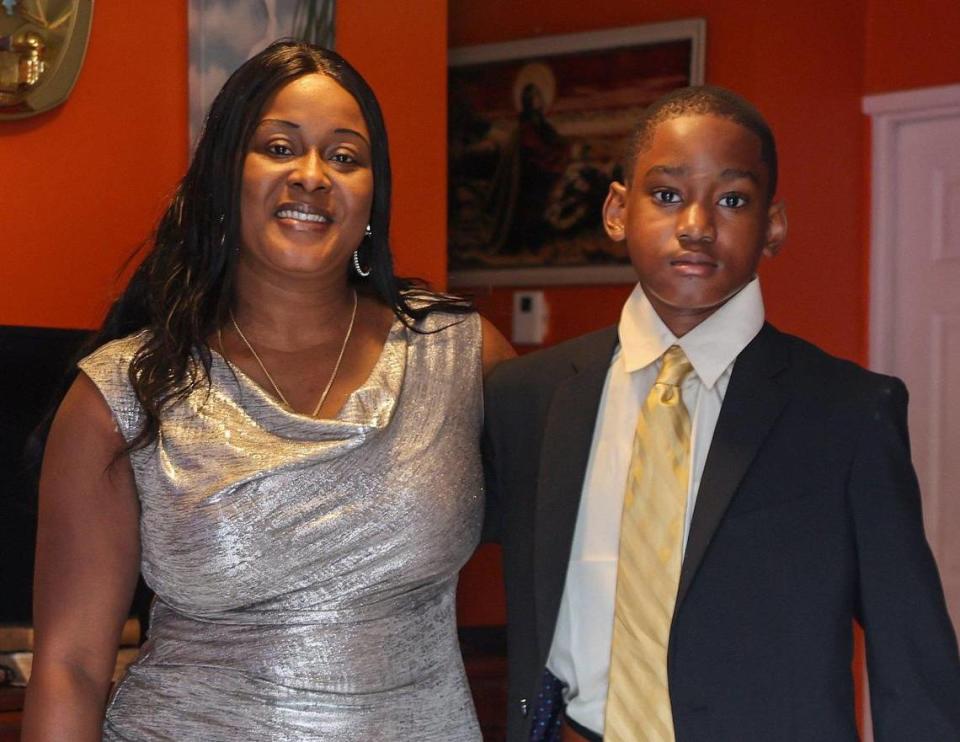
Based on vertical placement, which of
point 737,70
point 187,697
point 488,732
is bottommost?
point 488,732

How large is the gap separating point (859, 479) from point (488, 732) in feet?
4.90

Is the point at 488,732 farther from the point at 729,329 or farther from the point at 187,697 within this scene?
the point at 729,329

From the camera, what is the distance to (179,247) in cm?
212

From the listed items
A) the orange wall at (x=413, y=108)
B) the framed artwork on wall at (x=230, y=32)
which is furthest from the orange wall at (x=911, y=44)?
the framed artwork on wall at (x=230, y=32)

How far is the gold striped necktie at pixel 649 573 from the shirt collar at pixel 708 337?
0.06 m

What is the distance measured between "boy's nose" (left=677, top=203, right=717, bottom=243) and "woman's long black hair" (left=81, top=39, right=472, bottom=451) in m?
0.51

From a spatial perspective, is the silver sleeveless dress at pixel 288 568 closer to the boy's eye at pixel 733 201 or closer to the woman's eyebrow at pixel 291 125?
the woman's eyebrow at pixel 291 125

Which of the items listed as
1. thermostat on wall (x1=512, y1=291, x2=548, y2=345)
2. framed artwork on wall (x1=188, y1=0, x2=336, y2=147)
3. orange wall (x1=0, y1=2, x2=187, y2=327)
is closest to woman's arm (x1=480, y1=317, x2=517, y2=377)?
orange wall (x1=0, y1=2, x2=187, y2=327)

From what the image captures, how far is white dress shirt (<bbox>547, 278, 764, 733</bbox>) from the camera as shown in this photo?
1792mm

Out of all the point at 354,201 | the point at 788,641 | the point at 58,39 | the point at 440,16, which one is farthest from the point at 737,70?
the point at 788,641

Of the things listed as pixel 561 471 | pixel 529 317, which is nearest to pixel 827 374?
pixel 561 471

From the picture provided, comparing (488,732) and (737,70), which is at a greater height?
(737,70)

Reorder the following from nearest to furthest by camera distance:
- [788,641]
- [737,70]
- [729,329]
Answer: [788,641]
[729,329]
[737,70]

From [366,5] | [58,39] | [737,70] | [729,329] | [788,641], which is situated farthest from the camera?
[737,70]
